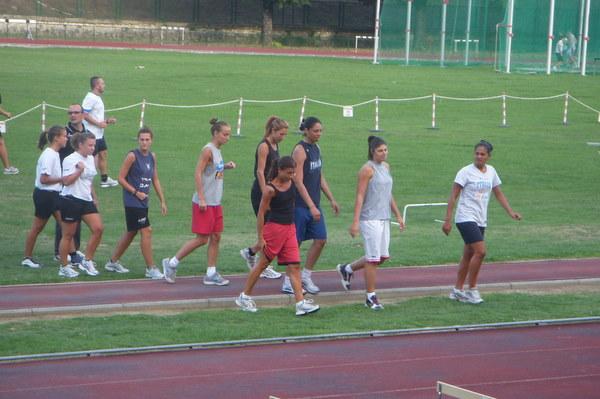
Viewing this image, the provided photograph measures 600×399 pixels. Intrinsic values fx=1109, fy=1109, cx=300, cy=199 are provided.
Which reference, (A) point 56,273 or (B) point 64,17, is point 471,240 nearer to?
(A) point 56,273

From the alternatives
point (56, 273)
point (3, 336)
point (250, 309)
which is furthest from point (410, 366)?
point (56, 273)

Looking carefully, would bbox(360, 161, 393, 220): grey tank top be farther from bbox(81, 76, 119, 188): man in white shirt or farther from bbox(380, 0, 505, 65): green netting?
bbox(380, 0, 505, 65): green netting

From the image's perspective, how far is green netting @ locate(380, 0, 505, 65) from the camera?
5606 cm

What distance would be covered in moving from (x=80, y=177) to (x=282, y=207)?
292cm

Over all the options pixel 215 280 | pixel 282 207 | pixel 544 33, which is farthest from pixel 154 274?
pixel 544 33

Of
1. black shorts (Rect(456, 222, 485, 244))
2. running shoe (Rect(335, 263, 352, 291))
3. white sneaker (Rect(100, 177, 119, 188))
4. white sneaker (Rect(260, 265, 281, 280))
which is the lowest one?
white sneaker (Rect(260, 265, 281, 280))

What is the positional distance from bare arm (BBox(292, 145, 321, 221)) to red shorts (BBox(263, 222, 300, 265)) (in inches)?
23.3

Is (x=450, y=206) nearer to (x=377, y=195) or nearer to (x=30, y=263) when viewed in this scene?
(x=377, y=195)

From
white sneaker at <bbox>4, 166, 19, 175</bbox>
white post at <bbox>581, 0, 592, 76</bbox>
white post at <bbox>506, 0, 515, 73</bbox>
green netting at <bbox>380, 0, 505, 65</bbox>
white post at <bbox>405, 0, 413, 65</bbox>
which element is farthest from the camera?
green netting at <bbox>380, 0, 505, 65</bbox>

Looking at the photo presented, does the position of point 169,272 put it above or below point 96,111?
below

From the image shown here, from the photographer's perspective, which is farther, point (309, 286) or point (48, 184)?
point (48, 184)

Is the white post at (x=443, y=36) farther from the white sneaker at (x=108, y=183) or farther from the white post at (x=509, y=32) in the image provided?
the white sneaker at (x=108, y=183)

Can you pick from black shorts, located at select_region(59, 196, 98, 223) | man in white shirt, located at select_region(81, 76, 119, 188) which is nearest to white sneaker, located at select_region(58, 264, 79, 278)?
black shorts, located at select_region(59, 196, 98, 223)

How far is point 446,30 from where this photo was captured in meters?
56.3
